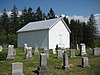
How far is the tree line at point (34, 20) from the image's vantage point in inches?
2484

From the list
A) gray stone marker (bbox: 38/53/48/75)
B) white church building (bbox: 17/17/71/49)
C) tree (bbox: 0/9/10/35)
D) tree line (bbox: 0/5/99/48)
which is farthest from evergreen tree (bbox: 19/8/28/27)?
gray stone marker (bbox: 38/53/48/75)

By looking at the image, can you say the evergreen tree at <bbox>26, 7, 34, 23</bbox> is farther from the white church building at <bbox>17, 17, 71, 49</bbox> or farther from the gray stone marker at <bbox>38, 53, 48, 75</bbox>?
the gray stone marker at <bbox>38, 53, 48, 75</bbox>

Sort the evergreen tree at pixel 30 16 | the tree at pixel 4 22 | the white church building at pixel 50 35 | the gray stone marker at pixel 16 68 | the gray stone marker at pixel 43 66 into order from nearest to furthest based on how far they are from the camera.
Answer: the gray stone marker at pixel 16 68 → the gray stone marker at pixel 43 66 → the white church building at pixel 50 35 → the tree at pixel 4 22 → the evergreen tree at pixel 30 16

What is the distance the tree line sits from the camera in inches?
2484

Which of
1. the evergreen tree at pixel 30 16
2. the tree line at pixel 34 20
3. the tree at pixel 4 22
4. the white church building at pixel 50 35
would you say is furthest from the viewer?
the evergreen tree at pixel 30 16

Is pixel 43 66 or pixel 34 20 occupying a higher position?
pixel 34 20

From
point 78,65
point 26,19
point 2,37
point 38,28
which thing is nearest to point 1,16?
point 26,19

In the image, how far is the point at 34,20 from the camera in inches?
3378

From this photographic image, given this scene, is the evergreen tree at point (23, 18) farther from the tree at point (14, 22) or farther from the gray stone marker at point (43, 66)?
the gray stone marker at point (43, 66)

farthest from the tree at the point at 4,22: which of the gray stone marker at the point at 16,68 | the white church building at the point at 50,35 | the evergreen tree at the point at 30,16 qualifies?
the gray stone marker at the point at 16,68

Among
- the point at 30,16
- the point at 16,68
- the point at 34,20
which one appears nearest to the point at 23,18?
the point at 30,16

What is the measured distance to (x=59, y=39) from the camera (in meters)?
44.5

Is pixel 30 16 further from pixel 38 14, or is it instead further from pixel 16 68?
pixel 16 68

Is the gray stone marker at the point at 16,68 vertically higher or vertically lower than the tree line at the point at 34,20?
lower
